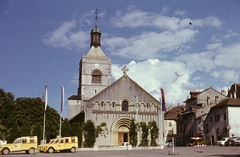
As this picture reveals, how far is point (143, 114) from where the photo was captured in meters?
53.5

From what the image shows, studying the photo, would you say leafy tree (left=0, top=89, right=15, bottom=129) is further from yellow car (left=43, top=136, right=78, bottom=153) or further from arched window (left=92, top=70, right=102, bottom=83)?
yellow car (left=43, top=136, right=78, bottom=153)

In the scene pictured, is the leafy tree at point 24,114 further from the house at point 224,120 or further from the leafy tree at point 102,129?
the house at point 224,120

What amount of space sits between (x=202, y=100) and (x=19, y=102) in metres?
42.0

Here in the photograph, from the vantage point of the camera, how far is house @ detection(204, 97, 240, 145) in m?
55.1

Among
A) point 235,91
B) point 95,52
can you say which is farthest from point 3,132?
point 235,91

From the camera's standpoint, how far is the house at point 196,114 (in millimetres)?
67312

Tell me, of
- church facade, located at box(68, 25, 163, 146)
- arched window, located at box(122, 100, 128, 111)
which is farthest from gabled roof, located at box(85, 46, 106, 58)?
arched window, located at box(122, 100, 128, 111)

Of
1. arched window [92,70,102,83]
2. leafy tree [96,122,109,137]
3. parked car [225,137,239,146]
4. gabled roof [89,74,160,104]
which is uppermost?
arched window [92,70,102,83]

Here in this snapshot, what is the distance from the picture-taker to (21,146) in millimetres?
31594

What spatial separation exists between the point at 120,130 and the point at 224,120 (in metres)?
19.9

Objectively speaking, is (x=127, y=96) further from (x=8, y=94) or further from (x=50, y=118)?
(x=8, y=94)

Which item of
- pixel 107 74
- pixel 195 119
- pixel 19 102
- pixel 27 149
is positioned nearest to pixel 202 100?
pixel 195 119

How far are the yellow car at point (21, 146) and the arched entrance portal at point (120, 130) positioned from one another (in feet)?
68.1

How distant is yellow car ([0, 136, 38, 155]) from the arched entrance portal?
68.1 feet
